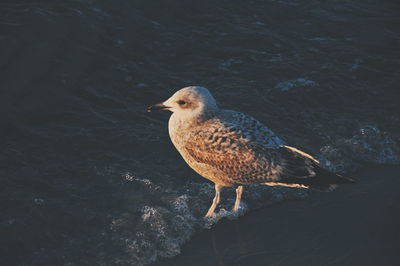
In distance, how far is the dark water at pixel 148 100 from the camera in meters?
6.22

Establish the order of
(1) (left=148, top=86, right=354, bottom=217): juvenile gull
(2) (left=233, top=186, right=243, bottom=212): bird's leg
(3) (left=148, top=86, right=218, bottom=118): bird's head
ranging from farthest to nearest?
(2) (left=233, top=186, right=243, bottom=212): bird's leg → (3) (left=148, top=86, right=218, bottom=118): bird's head → (1) (left=148, top=86, right=354, bottom=217): juvenile gull

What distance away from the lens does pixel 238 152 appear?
604 centimetres

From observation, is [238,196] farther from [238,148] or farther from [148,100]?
[148,100]

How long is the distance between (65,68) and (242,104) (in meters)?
3.23

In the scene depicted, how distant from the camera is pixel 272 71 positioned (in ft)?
32.1

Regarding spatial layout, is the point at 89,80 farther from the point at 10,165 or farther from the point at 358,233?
the point at 358,233

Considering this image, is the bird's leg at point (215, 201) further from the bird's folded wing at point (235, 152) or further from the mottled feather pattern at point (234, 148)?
the bird's folded wing at point (235, 152)

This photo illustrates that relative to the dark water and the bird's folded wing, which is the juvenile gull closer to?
the bird's folded wing

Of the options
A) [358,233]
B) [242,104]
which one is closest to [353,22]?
[242,104]

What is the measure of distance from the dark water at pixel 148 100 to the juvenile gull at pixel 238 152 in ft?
2.38

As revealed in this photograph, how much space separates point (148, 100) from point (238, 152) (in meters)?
3.11

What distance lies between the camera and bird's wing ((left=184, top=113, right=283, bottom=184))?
19.8 ft

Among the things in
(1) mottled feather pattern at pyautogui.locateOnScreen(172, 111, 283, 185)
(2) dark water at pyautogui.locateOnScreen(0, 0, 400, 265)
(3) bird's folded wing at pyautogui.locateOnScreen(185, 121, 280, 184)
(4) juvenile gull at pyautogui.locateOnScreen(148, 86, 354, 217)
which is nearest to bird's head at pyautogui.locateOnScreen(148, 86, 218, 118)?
(4) juvenile gull at pyautogui.locateOnScreen(148, 86, 354, 217)

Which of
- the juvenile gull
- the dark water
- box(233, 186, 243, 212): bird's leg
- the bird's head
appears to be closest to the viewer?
the juvenile gull
